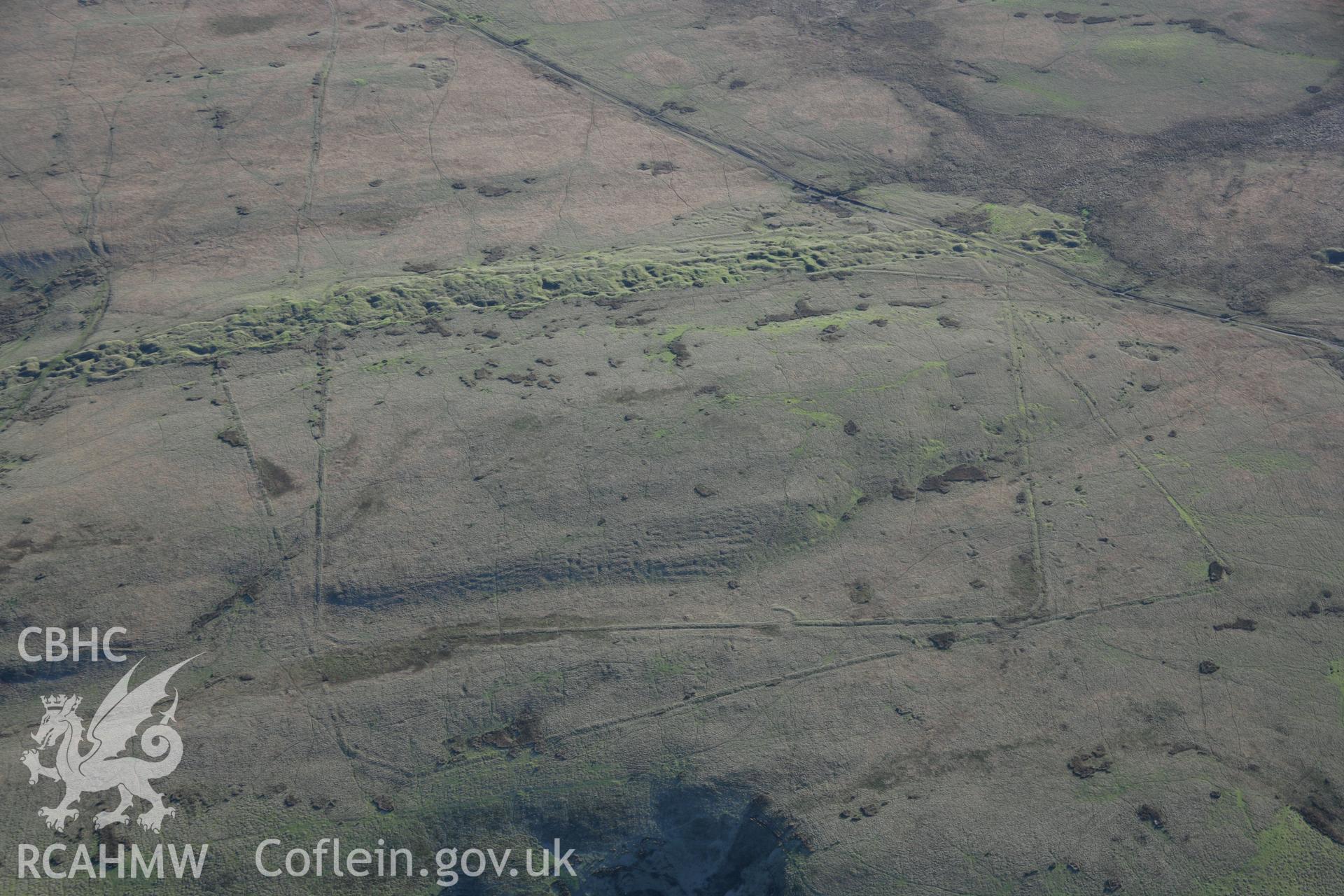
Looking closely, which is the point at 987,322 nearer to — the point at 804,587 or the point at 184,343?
the point at 804,587

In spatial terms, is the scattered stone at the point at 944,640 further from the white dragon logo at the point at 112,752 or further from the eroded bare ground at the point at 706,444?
the white dragon logo at the point at 112,752

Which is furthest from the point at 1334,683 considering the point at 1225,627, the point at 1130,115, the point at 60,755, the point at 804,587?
the point at 60,755

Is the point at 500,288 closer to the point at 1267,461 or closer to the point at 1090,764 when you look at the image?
the point at 1090,764

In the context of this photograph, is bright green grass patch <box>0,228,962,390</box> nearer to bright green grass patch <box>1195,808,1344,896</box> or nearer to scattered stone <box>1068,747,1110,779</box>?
scattered stone <box>1068,747,1110,779</box>

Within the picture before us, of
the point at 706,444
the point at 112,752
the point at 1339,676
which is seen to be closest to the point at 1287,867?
the point at 1339,676

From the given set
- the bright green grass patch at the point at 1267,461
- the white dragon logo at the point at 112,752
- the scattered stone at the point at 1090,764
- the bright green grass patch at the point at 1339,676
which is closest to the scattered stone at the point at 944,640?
the scattered stone at the point at 1090,764

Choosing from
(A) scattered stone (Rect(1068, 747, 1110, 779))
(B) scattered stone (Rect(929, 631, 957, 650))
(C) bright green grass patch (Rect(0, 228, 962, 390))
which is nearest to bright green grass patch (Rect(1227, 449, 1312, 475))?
(B) scattered stone (Rect(929, 631, 957, 650))

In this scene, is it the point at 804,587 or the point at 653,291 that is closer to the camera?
the point at 804,587
